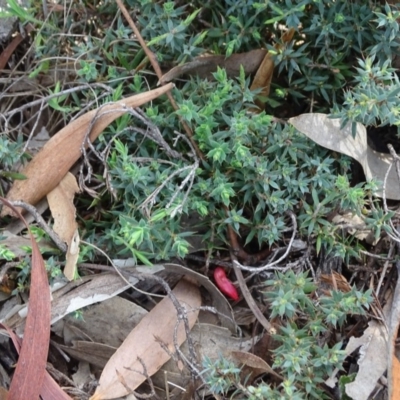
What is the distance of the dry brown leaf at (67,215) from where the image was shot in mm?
1944

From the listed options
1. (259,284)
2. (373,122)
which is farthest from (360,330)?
(373,122)

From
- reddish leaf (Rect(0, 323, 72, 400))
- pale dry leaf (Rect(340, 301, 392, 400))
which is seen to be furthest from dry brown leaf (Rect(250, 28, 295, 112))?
reddish leaf (Rect(0, 323, 72, 400))

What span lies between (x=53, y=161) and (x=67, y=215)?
0.21 meters

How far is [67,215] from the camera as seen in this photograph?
204 cm

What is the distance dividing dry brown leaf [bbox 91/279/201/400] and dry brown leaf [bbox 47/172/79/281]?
0.96ft

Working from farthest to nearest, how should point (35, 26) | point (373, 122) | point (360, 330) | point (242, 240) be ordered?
point (35, 26) < point (242, 240) < point (360, 330) < point (373, 122)

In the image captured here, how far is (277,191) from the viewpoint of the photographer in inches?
73.7

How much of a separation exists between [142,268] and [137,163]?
0.35 meters

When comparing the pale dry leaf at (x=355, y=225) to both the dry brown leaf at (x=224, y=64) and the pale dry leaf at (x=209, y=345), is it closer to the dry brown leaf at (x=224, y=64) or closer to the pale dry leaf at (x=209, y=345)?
the pale dry leaf at (x=209, y=345)

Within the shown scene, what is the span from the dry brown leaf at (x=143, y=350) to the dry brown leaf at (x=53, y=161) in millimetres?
580

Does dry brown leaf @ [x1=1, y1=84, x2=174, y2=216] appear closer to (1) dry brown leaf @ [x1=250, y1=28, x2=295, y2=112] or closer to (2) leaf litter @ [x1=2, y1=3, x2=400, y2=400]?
(2) leaf litter @ [x1=2, y1=3, x2=400, y2=400]

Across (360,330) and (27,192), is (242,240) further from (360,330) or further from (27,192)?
(27,192)

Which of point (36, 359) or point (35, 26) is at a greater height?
point (35, 26)

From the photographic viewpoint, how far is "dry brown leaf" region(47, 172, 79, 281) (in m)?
1.94
